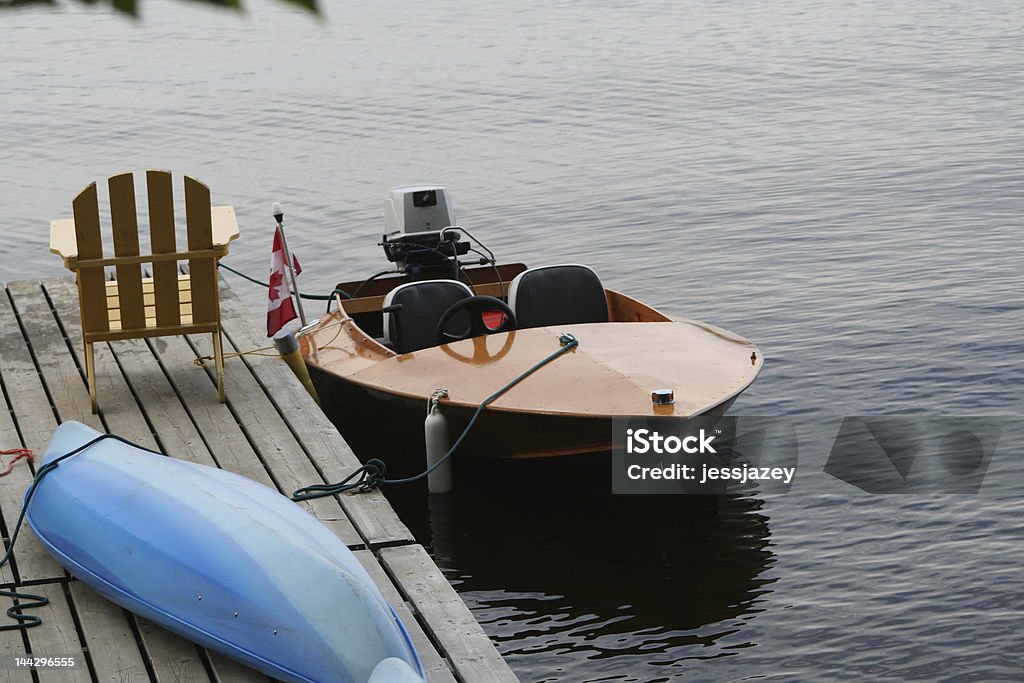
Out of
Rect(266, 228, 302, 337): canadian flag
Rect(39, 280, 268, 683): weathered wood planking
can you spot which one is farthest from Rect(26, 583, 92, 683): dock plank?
Rect(266, 228, 302, 337): canadian flag

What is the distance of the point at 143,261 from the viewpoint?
7.16 m

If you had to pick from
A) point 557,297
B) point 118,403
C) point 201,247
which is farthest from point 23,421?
point 557,297

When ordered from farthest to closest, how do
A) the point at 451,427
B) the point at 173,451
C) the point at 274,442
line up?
the point at 451,427 < the point at 274,442 < the point at 173,451

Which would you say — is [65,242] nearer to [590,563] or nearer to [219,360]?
[219,360]

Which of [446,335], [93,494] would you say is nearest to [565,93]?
[446,335]

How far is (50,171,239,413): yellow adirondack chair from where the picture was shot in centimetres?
707

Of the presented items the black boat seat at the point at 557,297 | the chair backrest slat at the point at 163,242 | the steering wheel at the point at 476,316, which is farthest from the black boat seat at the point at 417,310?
the chair backrest slat at the point at 163,242

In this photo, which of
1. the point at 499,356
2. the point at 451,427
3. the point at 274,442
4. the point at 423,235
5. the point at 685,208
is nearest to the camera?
the point at 274,442

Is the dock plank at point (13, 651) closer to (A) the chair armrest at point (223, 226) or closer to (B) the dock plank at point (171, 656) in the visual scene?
(B) the dock plank at point (171, 656)

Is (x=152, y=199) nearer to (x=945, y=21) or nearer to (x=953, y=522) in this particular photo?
(x=953, y=522)

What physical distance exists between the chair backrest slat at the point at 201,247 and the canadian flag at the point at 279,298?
46.7 inches

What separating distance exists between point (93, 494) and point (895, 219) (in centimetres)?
1187

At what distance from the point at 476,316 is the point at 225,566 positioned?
4.16 metres

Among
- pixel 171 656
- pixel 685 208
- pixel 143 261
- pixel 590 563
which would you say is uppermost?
pixel 143 261
